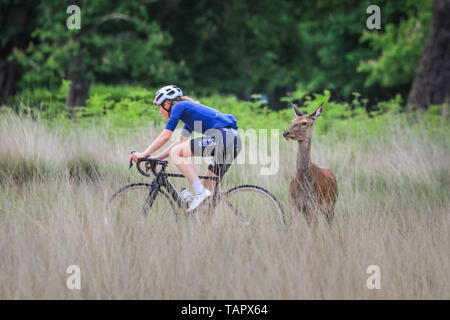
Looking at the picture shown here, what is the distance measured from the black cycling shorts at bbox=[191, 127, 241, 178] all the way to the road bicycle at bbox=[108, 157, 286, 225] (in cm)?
17

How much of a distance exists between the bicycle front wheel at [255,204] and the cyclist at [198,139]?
256mm

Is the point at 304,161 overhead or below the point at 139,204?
overhead

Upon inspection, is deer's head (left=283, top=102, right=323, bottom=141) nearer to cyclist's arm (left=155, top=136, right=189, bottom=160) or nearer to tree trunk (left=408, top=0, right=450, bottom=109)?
cyclist's arm (left=155, top=136, right=189, bottom=160)

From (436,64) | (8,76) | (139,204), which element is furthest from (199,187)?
(8,76)

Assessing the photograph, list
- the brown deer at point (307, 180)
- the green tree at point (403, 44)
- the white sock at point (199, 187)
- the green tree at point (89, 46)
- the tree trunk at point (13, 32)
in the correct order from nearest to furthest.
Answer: the white sock at point (199, 187), the brown deer at point (307, 180), the green tree at point (89, 46), the green tree at point (403, 44), the tree trunk at point (13, 32)

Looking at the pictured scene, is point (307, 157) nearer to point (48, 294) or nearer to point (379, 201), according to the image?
point (379, 201)

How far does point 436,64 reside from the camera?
14.7 meters

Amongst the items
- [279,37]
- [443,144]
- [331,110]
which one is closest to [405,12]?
[279,37]

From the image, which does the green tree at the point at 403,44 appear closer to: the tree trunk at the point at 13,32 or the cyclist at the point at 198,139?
the tree trunk at the point at 13,32

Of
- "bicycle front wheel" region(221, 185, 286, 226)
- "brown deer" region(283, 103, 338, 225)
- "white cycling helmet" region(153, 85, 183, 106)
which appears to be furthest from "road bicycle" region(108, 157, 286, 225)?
"white cycling helmet" region(153, 85, 183, 106)

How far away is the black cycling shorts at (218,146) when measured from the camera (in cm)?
589

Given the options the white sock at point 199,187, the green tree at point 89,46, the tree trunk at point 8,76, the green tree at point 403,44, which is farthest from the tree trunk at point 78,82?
the white sock at point 199,187

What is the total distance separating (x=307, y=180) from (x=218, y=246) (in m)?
1.29

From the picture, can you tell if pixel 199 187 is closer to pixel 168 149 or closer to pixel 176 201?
pixel 176 201
